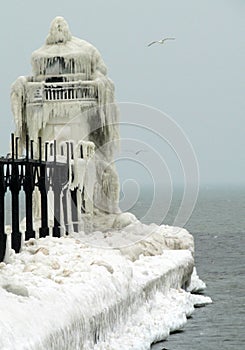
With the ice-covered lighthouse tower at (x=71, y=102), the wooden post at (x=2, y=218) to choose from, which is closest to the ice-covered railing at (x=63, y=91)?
the ice-covered lighthouse tower at (x=71, y=102)

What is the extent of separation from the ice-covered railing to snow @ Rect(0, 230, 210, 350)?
9.69 m

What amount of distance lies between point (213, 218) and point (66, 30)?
180 ft

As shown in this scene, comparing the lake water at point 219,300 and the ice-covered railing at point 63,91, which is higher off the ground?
the ice-covered railing at point 63,91

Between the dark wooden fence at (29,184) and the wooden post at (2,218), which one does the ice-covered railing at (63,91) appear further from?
the wooden post at (2,218)

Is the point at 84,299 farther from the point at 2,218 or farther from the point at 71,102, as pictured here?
the point at 71,102

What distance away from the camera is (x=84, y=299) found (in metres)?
19.6

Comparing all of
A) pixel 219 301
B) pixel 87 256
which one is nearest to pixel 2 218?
pixel 87 256

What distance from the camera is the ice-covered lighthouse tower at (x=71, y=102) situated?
122 feet

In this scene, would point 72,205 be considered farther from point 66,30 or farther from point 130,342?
point 130,342

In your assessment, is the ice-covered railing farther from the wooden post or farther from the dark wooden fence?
the wooden post

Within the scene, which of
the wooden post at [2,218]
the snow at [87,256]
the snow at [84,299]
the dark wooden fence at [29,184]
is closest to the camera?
the snow at [84,299]

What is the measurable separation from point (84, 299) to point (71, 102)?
60.6ft

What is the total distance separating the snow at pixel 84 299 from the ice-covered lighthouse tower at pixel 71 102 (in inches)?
334

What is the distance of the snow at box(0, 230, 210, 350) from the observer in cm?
1686
